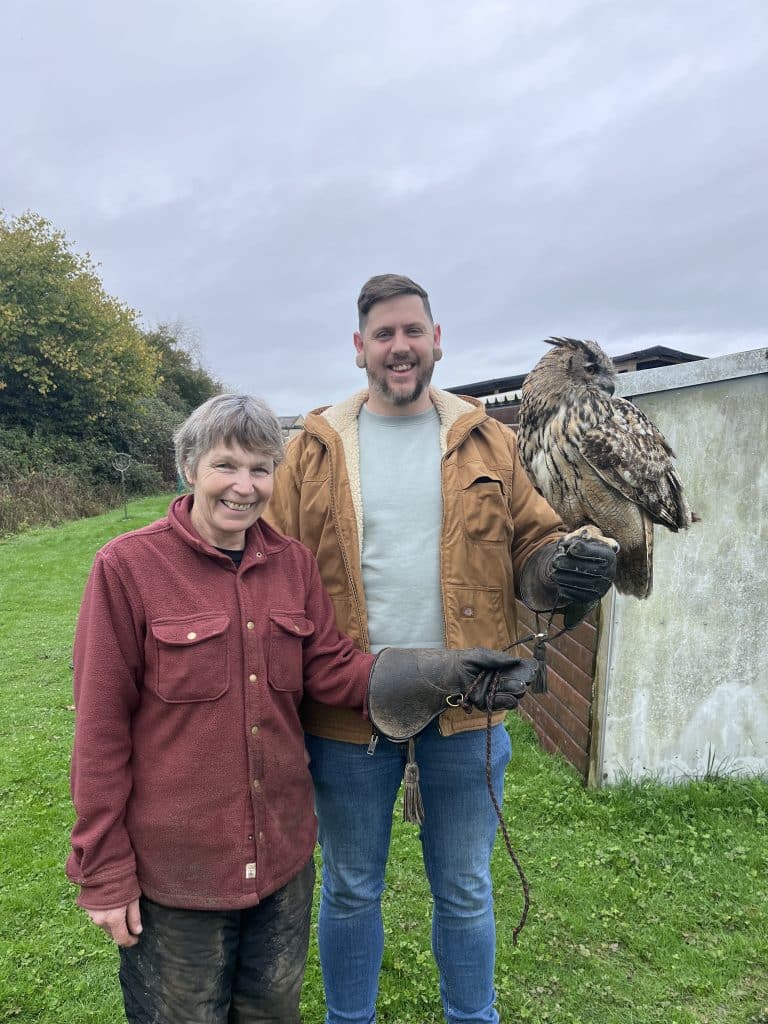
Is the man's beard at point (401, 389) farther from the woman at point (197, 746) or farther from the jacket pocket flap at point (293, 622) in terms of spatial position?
the jacket pocket flap at point (293, 622)

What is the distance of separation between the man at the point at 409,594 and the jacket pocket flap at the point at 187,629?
0.51 m

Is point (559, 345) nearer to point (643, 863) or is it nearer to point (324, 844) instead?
point (324, 844)

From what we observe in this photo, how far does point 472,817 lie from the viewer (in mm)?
2104

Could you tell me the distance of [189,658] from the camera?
1.65 meters

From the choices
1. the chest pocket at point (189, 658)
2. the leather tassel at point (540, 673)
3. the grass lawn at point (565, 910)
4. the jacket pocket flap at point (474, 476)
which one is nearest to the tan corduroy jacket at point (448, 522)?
the jacket pocket flap at point (474, 476)

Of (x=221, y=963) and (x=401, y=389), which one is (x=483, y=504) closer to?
(x=401, y=389)

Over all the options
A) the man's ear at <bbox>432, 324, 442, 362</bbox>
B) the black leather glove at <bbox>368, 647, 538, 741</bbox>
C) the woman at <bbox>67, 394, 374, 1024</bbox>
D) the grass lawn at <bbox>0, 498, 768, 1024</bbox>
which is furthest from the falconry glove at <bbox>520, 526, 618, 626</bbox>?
the grass lawn at <bbox>0, 498, 768, 1024</bbox>

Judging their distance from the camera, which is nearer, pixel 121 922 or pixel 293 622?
pixel 121 922

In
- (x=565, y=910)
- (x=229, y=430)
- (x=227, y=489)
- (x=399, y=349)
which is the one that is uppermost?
(x=399, y=349)

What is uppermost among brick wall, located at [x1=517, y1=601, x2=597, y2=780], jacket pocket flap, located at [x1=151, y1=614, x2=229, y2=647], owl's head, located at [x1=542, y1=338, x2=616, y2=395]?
owl's head, located at [x1=542, y1=338, x2=616, y2=395]

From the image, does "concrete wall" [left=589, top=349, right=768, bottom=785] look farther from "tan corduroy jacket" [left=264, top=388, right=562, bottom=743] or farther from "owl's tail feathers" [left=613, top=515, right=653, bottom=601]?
"tan corduroy jacket" [left=264, top=388, right=562, bottom=743]

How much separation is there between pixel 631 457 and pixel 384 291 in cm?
110

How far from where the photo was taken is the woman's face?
5.62 ft

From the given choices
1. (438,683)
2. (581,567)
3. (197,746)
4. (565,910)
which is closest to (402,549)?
(438,683)
